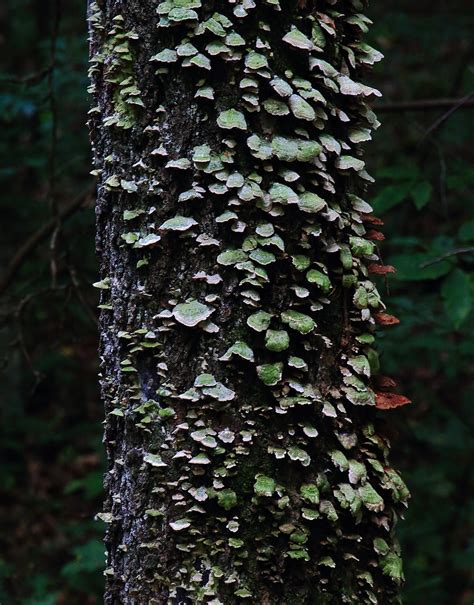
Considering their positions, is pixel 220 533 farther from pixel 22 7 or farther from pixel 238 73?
pixel 22 7

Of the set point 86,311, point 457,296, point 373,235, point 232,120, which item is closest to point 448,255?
point 457,296

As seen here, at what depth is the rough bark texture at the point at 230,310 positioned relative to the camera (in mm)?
1479

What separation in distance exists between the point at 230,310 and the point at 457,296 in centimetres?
166

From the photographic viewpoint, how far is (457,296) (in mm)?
2854

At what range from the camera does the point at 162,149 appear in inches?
59.0

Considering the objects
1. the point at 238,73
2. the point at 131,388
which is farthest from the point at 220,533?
the point at 238,73

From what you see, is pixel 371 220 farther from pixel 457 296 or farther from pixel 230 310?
pixel 457 296

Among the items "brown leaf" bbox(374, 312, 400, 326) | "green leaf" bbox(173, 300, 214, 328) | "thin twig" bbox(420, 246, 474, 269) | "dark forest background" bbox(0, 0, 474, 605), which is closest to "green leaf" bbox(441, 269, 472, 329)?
"dark forest background" bbox(0, 0, 474, 605)

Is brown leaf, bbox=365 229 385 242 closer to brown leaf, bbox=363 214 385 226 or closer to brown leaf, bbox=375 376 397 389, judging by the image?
brown leaf, bbox=363 214 385 226

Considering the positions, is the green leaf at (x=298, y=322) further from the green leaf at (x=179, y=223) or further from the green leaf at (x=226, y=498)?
the green leaf at (x=226, y=498)

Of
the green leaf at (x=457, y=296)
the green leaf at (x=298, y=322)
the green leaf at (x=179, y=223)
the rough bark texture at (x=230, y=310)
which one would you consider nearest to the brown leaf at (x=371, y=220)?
the rough bark texture at (x=230, y=310)

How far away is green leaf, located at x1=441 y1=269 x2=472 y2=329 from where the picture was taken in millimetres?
2814

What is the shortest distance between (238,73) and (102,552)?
340 cm

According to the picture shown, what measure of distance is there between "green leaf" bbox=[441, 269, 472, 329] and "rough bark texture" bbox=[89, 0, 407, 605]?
4.50 feet
